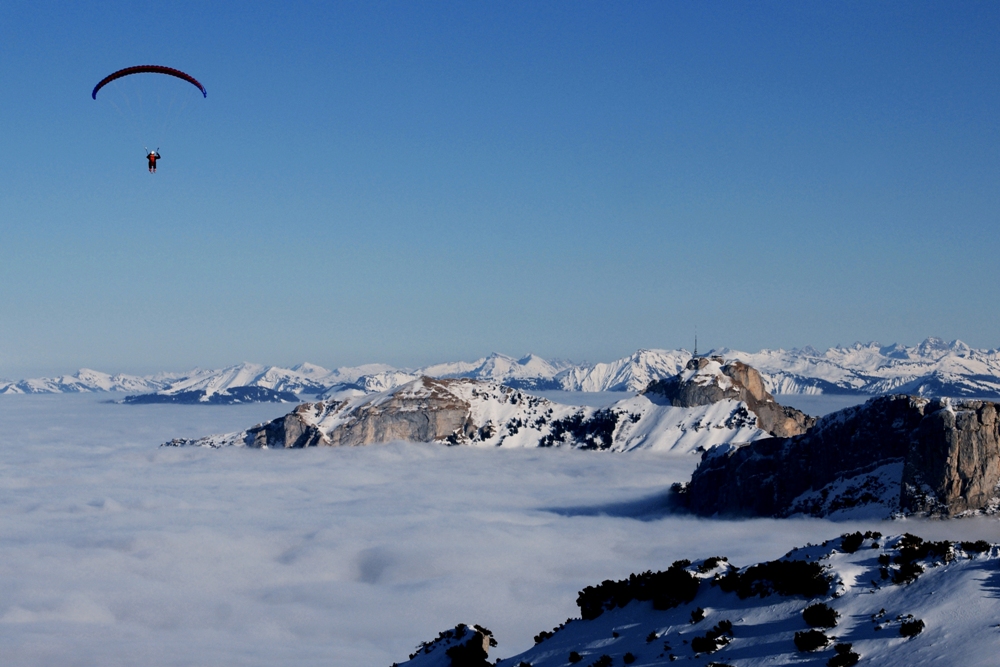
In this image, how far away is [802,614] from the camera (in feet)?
151

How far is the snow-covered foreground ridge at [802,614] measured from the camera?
4031 centimetres

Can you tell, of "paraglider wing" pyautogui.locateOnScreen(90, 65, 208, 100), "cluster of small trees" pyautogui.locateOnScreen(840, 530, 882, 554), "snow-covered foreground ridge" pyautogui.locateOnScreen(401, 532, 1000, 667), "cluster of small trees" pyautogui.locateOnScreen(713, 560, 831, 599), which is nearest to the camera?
"snow-covered foreground ridge" pyautogui.locateOnScreen(401, 532, 1000, 667)

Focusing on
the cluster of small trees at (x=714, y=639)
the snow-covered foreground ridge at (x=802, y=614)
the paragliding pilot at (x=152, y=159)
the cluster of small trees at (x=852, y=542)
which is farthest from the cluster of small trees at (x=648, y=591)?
the paragliding pilot at (x=152, y=159)

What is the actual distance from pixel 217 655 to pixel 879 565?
178 m

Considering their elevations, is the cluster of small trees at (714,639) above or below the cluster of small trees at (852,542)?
below

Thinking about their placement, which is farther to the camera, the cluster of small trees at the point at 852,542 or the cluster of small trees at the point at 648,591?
the cluster of small trees at the point at 648,591

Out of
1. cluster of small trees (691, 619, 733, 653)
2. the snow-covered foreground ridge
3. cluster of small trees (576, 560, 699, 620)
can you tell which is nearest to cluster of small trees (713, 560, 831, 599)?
the snow-covered foreground ridge

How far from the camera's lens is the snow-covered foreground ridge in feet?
132

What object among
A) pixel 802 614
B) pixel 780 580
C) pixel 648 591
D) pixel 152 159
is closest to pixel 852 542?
pixel 780 580

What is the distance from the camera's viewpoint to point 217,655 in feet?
648

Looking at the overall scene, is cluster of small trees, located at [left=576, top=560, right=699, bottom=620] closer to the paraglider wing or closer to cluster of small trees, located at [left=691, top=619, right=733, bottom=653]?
cluster of small trees, located at [left=691, top=619, right=733, bottom=653]

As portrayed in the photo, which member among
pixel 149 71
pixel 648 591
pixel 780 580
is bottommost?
pixel 648 591

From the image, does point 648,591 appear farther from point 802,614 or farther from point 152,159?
point 152,159

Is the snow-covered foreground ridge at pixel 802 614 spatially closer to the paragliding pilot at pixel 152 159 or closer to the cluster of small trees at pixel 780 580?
the cluster of small trees at pixel 780 580
